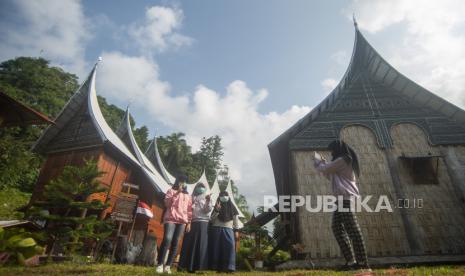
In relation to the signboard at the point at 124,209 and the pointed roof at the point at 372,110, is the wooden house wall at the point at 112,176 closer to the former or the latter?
the signboard at the point at 124,209

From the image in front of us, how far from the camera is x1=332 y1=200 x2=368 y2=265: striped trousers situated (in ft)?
12.7

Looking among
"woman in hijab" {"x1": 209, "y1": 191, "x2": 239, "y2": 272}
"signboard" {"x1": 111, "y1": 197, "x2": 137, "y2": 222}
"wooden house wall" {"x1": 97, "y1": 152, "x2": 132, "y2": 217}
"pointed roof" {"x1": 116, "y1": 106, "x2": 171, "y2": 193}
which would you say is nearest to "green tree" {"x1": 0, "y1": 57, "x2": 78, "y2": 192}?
"pointed roof" {"x1": 116, "y1": 106, "x2": 171, "y2": 193}

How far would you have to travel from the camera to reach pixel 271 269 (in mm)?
6586

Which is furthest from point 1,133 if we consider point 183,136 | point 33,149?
point 183,136

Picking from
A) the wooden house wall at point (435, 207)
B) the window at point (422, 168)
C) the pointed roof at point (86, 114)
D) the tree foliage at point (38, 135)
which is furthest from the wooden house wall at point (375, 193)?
the tree foliage at point (38, 135)

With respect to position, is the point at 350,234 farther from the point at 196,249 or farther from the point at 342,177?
the point at 196,249

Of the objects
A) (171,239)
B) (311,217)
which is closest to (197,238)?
(171,239)

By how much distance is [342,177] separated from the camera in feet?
14.1

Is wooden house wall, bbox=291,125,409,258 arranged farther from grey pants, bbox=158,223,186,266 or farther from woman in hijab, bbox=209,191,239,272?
grey pants, bbox=158,223,186,266

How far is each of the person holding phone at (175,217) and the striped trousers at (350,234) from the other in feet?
9.41

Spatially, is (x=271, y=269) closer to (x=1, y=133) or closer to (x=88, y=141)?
(x=88, y=141)

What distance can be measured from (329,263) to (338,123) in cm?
517

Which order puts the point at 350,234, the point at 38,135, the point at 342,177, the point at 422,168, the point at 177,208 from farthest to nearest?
the point at 38,135, the point at 422,168, the point at 177,208, the point at 342,177, the point at 350,234

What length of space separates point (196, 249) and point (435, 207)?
753cm
